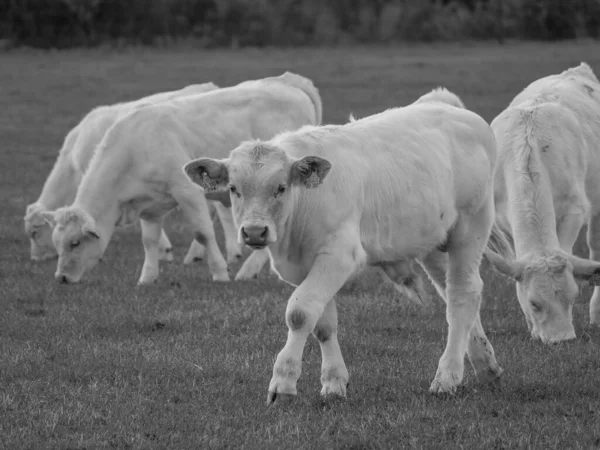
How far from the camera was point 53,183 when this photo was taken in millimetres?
16234

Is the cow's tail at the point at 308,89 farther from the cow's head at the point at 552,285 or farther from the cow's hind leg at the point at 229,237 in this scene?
the cow's head at the point at 552,285

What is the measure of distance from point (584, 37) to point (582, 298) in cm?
4203

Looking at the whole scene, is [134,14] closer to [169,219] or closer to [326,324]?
[169,219]

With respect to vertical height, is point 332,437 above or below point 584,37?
above

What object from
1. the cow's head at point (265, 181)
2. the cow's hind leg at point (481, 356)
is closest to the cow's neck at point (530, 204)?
the cow's hind leg at point (481, 356)

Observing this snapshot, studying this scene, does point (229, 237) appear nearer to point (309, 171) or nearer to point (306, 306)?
point (309, 171)

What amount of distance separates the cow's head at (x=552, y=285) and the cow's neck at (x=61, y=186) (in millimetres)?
8715

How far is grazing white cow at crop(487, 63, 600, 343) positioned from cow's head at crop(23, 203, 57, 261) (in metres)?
6.58

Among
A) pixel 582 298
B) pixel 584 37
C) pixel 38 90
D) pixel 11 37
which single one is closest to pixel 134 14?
pixel 11 37

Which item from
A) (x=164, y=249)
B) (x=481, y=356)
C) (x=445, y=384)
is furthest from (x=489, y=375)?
(x=164, y=249)

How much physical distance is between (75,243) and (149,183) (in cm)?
113

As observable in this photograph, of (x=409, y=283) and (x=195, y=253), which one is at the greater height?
(x=409, y=283)

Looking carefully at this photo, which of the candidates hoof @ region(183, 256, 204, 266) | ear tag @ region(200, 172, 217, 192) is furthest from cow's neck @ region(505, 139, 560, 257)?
hoof @ region(183, 256, 204, 266)

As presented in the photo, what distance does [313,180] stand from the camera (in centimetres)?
680
